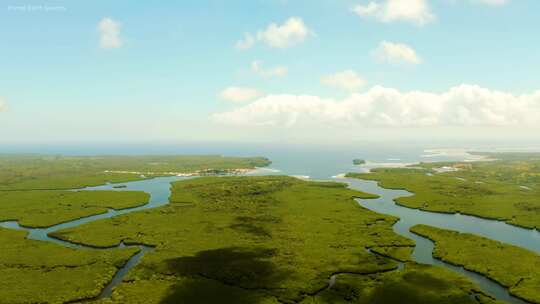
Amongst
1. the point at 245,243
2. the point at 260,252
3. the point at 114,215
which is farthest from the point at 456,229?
the point at 114,215

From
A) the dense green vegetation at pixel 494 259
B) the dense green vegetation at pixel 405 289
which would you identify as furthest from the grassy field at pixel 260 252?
the dense green vegetation at pixel 494 259

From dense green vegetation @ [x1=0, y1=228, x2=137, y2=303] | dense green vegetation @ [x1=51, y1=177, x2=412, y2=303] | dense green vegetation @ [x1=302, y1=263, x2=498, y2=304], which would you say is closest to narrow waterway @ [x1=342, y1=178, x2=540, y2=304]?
dense green vegetation @ [x1=302, y1=263, x2=498, y2=304]

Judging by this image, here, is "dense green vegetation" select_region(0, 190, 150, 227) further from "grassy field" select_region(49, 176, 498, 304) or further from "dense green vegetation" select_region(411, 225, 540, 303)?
"dense green vegetation" select_region(411, 225, 540, 303)

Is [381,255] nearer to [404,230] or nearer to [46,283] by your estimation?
[404,230]

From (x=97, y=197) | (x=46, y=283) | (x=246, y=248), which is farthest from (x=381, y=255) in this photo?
(x=97, y=197)

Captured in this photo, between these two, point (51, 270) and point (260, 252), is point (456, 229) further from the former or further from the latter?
point (51, 270)

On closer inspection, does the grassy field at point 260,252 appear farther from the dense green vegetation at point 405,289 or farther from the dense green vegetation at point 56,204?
the dense green vegetation at point 56,204
